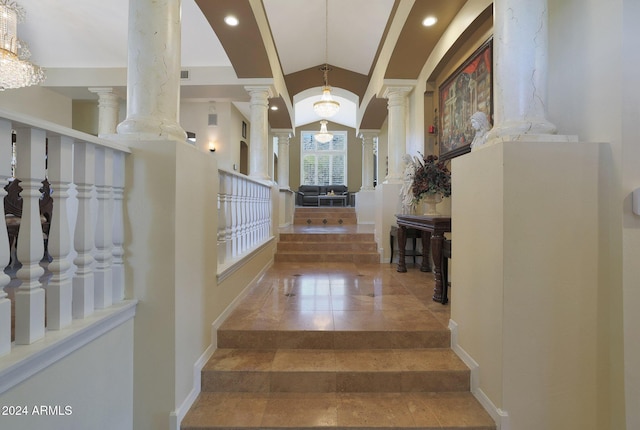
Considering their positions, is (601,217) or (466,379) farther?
(466,379)

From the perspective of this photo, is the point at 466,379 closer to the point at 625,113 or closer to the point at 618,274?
the point at 618,274

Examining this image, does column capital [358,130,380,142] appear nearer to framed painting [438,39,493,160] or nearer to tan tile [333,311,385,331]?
framed painting [438,39,493,160]

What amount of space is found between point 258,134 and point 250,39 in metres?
1.38

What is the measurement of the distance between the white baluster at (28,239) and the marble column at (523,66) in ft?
7.05

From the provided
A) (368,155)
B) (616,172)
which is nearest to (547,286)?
(616,172)

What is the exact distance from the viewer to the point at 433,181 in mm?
3605

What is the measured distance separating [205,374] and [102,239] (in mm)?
1012

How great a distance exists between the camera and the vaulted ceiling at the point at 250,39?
12.1 ft

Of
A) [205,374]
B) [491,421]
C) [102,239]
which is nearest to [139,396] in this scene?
[205,374]

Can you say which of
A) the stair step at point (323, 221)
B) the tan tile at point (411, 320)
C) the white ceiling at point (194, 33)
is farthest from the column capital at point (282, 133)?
the tan tile at point (411, 320)

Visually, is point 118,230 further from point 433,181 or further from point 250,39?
point 250,39

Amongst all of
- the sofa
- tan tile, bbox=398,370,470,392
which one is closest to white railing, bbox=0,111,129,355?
tan tile, bbox=398,370,470,392

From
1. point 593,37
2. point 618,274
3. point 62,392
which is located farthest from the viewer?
point 593,37

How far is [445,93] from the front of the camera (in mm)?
4074
